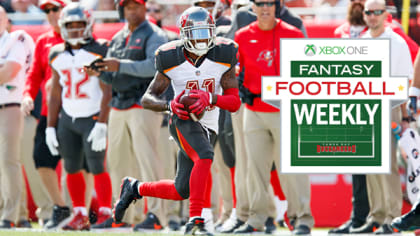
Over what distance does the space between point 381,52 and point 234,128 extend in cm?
152

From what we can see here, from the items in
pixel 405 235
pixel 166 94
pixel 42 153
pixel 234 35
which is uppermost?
pixel 234 35

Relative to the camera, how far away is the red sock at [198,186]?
246 inches

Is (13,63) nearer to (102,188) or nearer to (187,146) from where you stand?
(102,188)

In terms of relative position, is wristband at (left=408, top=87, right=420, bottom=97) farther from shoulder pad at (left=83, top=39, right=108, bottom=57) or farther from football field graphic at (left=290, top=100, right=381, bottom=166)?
shoulder pad at (left=83, top=39, right=108, bottom=57)

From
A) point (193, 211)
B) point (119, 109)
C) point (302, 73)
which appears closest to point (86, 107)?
point (119, 109)

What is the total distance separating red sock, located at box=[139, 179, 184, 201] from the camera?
21.5 ft

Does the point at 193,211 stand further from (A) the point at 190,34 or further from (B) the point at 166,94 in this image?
(B) the point at 166,94

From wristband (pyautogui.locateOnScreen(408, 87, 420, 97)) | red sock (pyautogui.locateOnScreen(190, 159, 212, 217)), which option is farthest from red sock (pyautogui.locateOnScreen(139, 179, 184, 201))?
wristband (pyautogui.locateOnScreen(408, 87, 420, 97))

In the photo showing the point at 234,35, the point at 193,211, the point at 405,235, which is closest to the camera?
the point at 193,211

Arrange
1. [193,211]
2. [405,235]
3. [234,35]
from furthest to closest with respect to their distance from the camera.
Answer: [234,35] → [405,235] → [193,211]

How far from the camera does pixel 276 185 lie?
9203mm

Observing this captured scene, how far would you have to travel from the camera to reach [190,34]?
650 centimetres

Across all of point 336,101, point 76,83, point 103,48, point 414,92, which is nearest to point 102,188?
point 76,83

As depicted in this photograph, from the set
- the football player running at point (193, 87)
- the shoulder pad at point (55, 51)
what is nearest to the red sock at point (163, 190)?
the football player running at point (193, 87)
